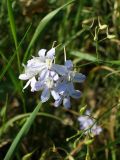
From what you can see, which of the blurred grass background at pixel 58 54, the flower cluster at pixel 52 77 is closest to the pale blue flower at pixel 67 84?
the flower cluster at pixel 52 77

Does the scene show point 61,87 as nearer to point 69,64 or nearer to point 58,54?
point 69,64

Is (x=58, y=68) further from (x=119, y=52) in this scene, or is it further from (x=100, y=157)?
(x=119, y=52)

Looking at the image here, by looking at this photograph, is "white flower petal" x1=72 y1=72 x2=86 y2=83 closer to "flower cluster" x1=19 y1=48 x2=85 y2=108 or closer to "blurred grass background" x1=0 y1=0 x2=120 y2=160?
"flower cluster" x1=19 y1=48 x2=85 y2=108

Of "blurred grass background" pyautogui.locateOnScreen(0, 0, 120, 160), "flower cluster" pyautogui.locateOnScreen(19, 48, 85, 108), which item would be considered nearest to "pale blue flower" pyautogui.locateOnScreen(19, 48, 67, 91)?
"flower cluster" pyautogui.locateOnScreen(19, 48, 85, 108)

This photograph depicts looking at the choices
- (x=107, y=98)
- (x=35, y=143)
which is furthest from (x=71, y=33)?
(x=35, y=143)

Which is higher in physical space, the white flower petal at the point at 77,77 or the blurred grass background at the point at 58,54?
the white flower petal at the point at 77,77

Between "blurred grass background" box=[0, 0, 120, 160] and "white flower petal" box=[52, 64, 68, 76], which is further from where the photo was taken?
"blurred grass background" box=[0, 0, 120, 160]

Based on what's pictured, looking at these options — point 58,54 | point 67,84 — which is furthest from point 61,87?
point 58,54

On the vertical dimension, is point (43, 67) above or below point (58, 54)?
above

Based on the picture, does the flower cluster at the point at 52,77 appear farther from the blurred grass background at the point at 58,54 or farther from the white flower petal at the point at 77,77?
the blurred grass background at the point at 58,54
